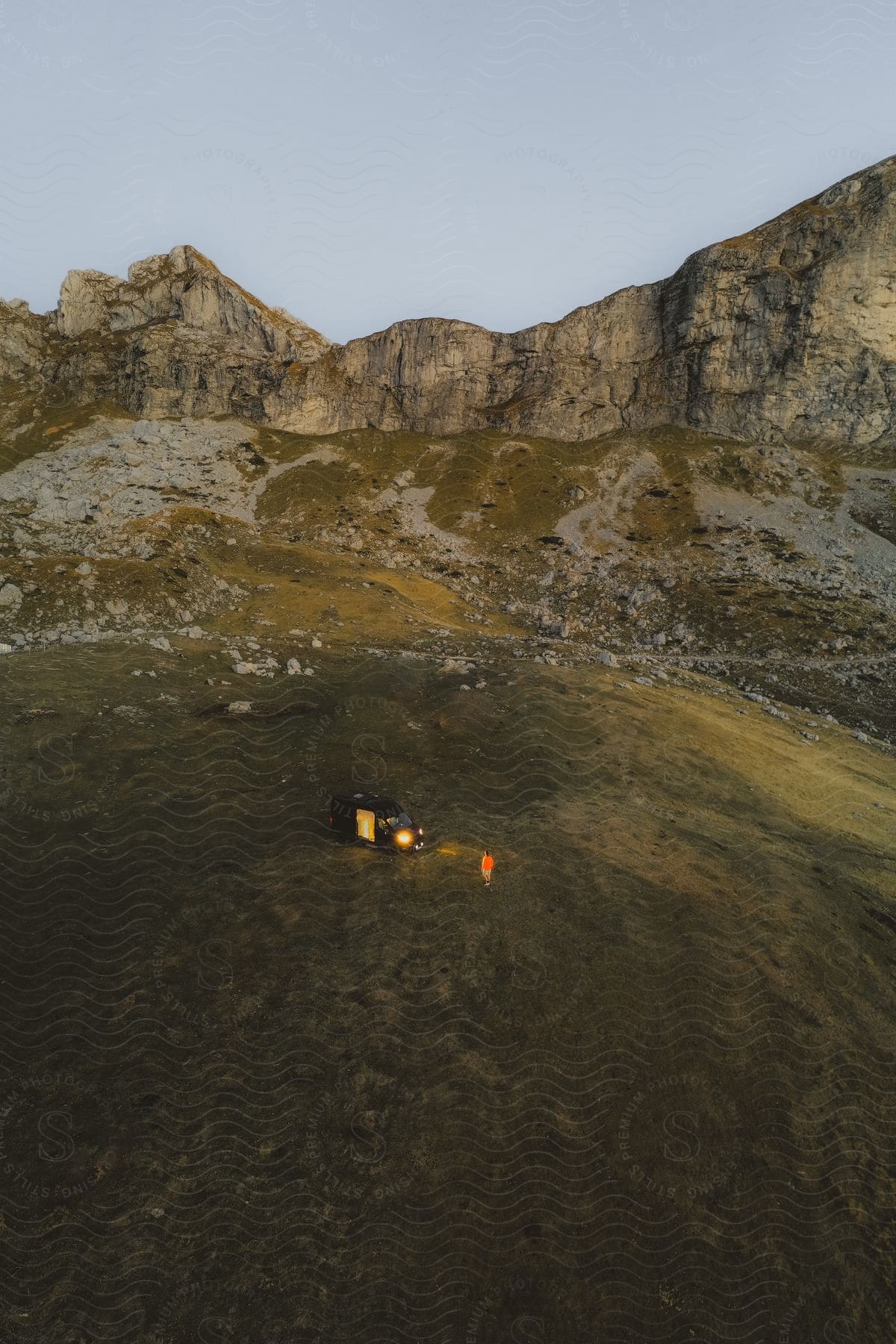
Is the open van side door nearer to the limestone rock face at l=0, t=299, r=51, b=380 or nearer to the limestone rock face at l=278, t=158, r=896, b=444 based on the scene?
the limestone rock face at l=278, t=158, r=896, b=444

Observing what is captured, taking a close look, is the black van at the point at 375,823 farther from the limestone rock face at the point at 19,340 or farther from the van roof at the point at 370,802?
the limestone rock face at the point at 19,340

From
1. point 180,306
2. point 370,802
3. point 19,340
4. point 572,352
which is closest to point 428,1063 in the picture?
point 370,802

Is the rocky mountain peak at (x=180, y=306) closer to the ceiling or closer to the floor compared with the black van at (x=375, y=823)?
closer to the ceiling

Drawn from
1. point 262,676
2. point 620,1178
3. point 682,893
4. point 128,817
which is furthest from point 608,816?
point 262,676

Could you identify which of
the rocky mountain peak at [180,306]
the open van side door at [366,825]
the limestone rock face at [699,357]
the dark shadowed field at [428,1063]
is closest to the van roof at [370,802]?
the open van side door at [366,825]

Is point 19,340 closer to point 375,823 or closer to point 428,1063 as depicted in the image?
point 375,823
